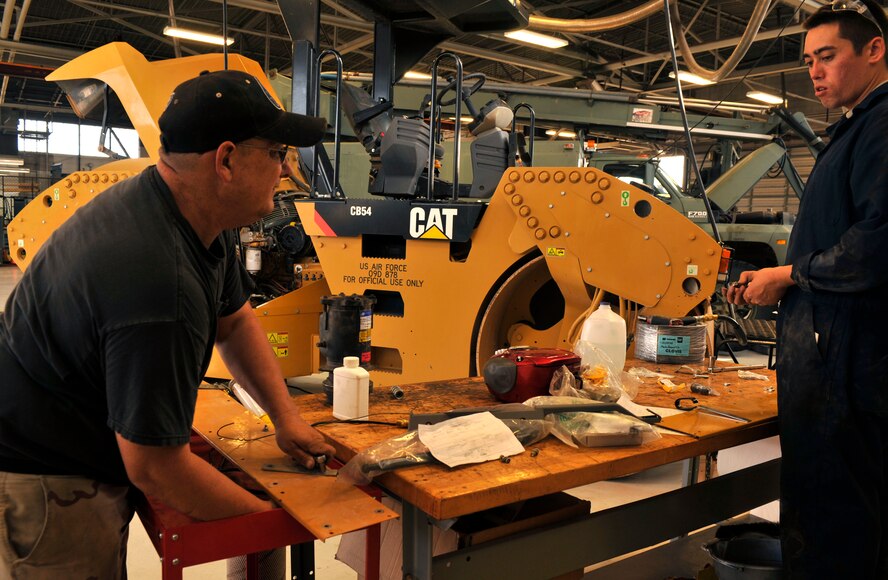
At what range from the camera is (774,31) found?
1012 centimetres

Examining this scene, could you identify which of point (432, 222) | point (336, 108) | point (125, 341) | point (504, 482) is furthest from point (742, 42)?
point (125, 341)

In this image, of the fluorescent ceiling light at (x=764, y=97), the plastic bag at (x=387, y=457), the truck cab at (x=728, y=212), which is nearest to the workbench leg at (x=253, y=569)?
the plastic bag at (x=387, y=457)

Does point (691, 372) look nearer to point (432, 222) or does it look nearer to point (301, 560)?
point (301, 560)

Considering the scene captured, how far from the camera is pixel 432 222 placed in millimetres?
Result: 3523

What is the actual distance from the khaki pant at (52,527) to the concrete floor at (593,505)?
1.47 meters

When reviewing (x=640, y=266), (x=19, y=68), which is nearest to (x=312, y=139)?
(x=640, y=266)

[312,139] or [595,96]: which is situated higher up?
[595,96]

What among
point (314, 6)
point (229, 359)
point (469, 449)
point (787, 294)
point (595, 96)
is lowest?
point (469, 449)

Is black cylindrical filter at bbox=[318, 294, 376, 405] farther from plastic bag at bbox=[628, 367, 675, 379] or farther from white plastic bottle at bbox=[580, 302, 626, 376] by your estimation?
plastic bag at bbox=[628, 367, 675, 379]

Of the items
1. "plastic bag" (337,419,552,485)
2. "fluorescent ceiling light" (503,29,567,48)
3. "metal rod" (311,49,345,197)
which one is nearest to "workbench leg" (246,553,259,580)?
"plastic bag" (337,419,552,485)

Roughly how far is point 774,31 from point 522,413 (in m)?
10.6

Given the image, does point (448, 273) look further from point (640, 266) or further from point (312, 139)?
point (312, 139)

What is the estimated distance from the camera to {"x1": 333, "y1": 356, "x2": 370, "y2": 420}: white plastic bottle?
65.0 inches

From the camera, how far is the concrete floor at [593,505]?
8.71 ft
